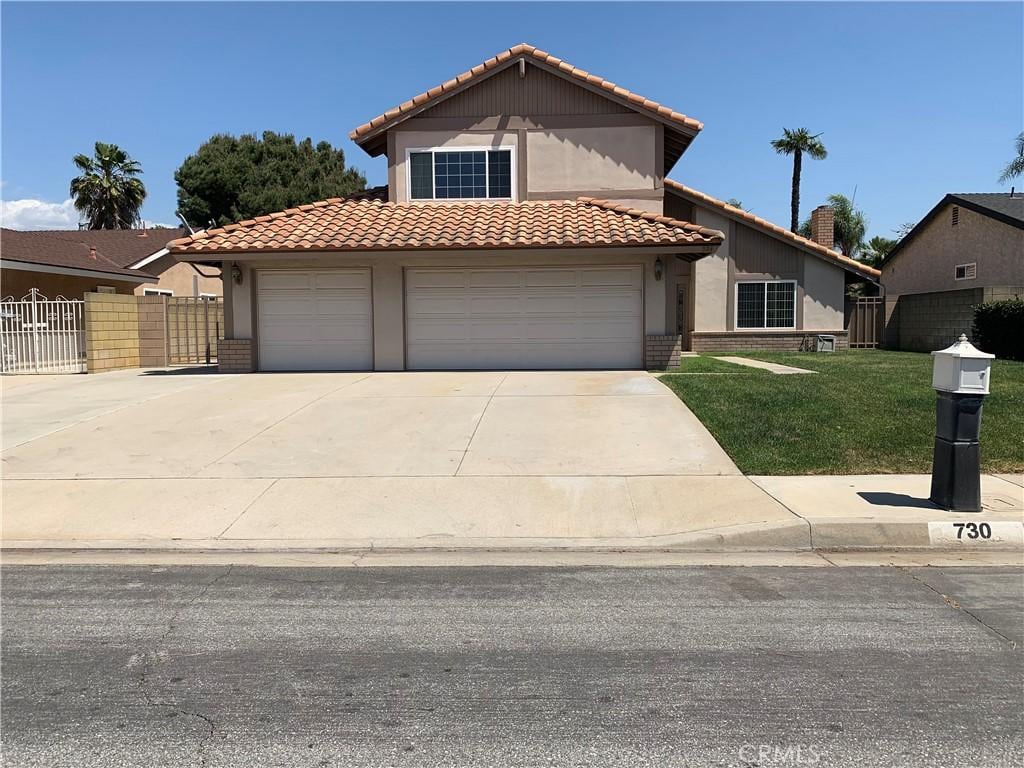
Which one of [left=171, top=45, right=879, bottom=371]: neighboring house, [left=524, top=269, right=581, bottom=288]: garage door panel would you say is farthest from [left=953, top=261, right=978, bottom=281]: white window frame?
[left=524, top=269, right=581, bottom=288]: garage door panel

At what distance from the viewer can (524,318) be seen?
55.2 feet

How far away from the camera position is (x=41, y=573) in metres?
6.07

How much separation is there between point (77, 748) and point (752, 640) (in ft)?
11.7

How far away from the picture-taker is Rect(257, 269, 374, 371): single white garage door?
671 inches

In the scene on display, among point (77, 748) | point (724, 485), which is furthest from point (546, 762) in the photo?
point (724, 485)

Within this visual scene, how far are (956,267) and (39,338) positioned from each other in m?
29.4

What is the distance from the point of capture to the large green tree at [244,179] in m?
38.1

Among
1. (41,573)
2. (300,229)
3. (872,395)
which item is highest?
(300,229)

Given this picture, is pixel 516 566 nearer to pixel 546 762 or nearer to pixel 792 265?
pixel 546 762

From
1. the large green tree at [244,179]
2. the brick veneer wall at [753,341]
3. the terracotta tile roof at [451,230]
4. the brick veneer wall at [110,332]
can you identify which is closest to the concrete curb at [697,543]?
the terracotta tile roof at [451,230]

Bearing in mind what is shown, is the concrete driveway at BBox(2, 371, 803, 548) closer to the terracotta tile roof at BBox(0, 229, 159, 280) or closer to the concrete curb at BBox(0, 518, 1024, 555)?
the concrete curb at BBox(0, 518, 1024, 555)

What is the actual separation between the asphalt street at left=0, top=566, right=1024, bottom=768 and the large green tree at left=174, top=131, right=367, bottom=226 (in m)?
35.2

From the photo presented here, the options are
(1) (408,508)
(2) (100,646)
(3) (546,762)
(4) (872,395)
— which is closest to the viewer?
(3) (546,762)

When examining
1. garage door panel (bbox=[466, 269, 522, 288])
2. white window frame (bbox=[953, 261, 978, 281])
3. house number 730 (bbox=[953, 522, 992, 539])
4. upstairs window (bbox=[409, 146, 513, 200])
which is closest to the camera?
house number 730 (bbox=[953, 522, 992, 539])
